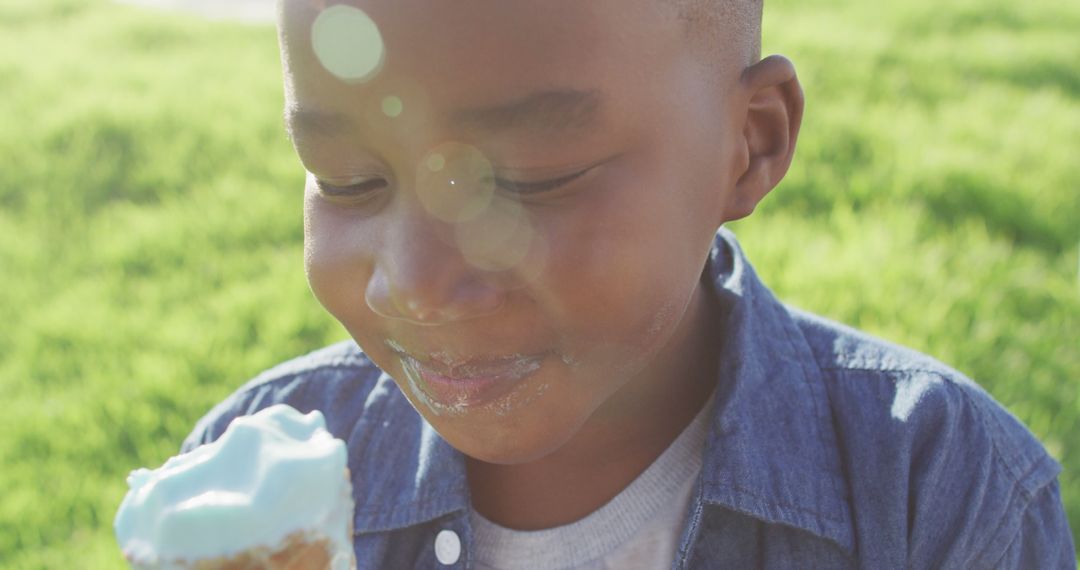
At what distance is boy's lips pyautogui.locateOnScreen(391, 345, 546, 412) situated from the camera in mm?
1432

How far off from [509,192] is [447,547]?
29.4 inches

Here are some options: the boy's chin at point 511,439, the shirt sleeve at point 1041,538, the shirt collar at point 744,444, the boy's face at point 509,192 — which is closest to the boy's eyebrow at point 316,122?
the boy's face at point 509,192

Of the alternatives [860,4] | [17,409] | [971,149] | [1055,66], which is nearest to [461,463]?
[17,409]

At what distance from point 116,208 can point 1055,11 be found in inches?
200

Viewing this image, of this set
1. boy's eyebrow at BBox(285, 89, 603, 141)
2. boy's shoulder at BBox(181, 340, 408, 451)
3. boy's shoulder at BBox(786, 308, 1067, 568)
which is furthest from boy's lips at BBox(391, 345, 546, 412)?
boy's shoulder at BBox(786, 308, 1067, 568)

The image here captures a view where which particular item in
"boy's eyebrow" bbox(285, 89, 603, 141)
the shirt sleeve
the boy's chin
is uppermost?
"boy's eyebrow" bbox(285, 89, 603, 141)

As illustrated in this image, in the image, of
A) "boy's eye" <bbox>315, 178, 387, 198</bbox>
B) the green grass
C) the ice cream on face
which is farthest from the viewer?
the green grass

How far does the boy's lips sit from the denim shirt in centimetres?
40

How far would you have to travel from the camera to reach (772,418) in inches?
70.7

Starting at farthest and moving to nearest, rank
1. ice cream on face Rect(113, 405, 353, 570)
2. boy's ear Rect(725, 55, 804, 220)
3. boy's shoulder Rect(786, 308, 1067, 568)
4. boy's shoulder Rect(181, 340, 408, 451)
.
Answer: boy's shoulder Rect(181, 340, 408, 451)
boy's shoulder Rect(786, 308, 1067, 568)
boy's ear Rect(725, 55, 804, 220)
ice cream on face Rect(113, 405, 353, 570)

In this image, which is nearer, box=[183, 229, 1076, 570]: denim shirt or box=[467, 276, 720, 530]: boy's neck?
box=[183, 229, 1076, 570]: denim shirt

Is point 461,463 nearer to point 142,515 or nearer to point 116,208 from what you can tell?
point 142,515

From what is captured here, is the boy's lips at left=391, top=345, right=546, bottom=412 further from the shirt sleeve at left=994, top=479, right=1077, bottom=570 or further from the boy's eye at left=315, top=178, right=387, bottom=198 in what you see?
the shirt sleeve at left=994, top=479, right=1077, bottom=570

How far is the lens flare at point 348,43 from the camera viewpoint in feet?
4.21
